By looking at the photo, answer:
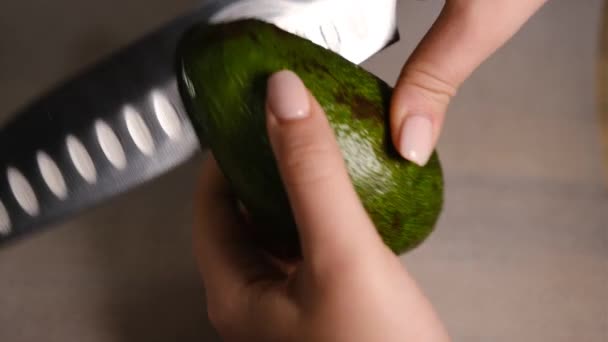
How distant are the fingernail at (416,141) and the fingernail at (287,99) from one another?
0.10 meters

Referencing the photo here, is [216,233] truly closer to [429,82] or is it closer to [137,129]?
[137,129]

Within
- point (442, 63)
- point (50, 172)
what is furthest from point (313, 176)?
point (50, 172)

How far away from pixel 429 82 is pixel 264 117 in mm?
184

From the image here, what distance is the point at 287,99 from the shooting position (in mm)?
394

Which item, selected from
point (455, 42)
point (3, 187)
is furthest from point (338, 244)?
point (3, 187)

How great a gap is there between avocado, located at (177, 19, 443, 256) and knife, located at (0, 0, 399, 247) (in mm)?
123

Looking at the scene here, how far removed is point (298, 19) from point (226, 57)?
0.22m

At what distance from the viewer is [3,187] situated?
62 cm

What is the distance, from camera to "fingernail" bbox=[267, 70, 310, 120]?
393 mm

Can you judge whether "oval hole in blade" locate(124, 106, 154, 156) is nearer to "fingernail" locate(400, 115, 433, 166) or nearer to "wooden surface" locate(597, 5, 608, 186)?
"fingernail" locate(400, 115, 433, 166)

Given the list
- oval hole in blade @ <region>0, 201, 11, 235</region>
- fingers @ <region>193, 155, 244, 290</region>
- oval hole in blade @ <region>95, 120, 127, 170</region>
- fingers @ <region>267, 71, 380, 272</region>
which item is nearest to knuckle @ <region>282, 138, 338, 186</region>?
fingers @ <region>267, 71, 380, 272</region>

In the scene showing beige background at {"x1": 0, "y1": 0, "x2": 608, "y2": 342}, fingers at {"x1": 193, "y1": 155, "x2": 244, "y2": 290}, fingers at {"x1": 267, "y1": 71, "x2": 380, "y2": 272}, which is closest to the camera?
fingers at {"x1": 267, "y1": 71, "x2": 380, "y2": 272}

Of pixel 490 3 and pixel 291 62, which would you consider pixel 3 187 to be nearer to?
pixel 291 62

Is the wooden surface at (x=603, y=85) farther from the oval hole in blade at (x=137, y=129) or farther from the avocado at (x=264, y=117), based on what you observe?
the oval hole in blade at (x=137, y=129)
